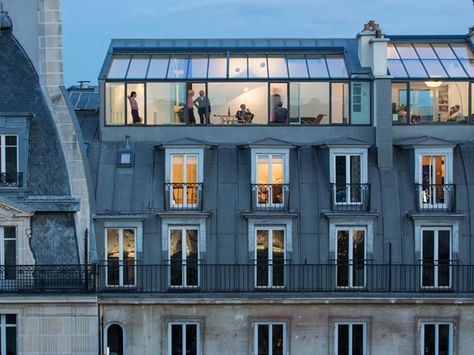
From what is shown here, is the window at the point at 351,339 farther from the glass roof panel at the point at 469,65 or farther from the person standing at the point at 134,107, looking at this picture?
the person standing at the point at 134,107

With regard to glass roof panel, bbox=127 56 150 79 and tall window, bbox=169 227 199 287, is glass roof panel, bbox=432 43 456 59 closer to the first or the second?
glass roof panel, bbox=127 56 150 79

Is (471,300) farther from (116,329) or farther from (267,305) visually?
(116,329)

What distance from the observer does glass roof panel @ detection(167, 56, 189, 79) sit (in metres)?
32.8

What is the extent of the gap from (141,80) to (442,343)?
13.4 metres

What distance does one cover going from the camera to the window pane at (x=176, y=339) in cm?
3062

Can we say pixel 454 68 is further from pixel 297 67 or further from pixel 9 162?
pixel 9 162

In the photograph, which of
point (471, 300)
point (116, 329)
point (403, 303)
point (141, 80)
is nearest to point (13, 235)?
point (116, 329)

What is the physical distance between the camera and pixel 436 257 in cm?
3127

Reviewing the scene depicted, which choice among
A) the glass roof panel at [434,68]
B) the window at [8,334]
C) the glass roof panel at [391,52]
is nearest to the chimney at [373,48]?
the glass roof panel at [391,52]

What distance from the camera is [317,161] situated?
32.1 meters

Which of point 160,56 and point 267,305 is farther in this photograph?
point 160,56

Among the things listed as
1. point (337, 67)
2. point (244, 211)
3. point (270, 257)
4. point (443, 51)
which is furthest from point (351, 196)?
point (443, 51)

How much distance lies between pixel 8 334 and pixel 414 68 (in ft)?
54.5

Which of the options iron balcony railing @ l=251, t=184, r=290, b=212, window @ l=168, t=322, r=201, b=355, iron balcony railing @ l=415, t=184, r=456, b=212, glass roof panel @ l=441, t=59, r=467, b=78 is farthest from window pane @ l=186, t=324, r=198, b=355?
glass roof panel @ l=441, t=59, r=467, b=78
